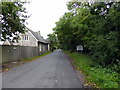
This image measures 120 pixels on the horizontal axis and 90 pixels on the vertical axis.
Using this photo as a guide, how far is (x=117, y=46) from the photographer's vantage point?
7.18 m

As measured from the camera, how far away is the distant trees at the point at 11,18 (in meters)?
8.86

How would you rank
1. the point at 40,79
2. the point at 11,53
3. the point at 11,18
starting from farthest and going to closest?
the point at 11,53 → the point at 11,18 → the point at 40,79

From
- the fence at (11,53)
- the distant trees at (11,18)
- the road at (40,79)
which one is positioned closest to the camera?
the road at (40,79)

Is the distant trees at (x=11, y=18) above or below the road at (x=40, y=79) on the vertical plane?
above

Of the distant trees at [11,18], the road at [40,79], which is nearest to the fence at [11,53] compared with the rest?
the distant trees at [11,18]

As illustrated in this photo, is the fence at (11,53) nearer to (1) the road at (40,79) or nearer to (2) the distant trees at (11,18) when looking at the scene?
(2) the distant trees at (11,18)

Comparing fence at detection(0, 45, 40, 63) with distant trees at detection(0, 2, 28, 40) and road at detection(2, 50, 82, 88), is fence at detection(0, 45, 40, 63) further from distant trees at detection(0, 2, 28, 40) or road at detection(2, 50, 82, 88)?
road at detection(2, 50, 82, 88)

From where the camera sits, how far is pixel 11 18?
962cm

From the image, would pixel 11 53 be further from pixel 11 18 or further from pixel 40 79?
pixel 40 79

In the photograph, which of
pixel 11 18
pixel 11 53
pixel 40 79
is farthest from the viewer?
pixel 11 53

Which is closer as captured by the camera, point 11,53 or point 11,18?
point 11,18

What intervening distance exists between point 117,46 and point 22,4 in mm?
8450

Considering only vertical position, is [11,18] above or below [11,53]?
above

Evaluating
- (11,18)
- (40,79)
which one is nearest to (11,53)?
(11,18)
